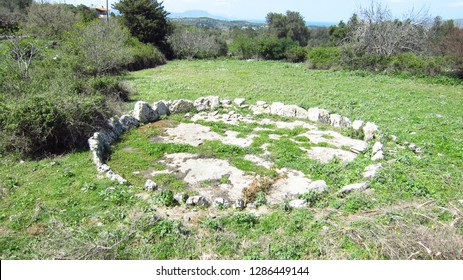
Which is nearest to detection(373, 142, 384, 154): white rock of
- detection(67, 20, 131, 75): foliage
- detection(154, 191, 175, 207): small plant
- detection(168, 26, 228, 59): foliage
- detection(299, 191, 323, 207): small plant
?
detection(299, 191, 323, 207): small plant

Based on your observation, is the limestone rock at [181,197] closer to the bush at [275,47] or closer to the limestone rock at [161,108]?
the limestone rock at [161,108]

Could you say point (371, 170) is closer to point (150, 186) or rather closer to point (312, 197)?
point (312, 197)

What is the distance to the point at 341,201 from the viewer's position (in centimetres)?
667

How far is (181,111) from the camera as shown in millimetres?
13422

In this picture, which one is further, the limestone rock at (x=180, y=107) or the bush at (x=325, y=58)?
the bush at (x=325, y=58)

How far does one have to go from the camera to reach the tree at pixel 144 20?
111 ft

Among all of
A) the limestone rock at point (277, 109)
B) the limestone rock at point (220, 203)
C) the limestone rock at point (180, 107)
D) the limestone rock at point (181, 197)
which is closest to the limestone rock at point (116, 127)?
the limestone rock at point (180, 107)

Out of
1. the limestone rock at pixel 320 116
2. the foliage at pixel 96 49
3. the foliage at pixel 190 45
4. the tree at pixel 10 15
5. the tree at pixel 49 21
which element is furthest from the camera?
the foliage at pixel 190 45

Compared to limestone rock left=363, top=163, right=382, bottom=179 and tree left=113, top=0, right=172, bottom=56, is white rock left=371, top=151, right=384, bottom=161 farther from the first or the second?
tree left=113, top=0, right=172, bottom=56

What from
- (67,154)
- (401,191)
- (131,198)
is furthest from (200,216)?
(67,154)

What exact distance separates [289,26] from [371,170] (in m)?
53.2

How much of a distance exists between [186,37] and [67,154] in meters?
29.1

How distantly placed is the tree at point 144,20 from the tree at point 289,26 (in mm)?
26204
